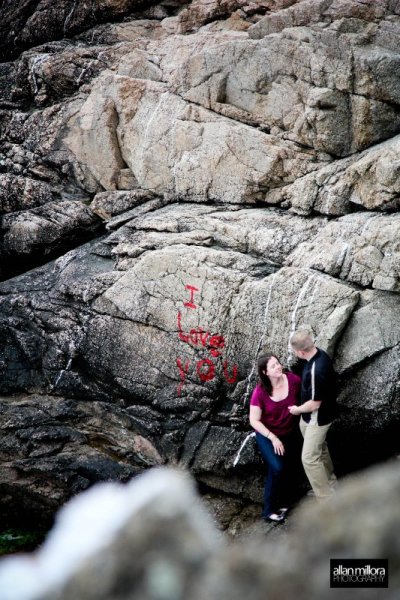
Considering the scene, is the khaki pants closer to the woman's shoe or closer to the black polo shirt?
the black polo shirt

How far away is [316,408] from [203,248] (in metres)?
4.37

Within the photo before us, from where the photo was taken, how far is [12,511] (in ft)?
42.6

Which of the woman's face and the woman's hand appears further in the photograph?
the woman's hand

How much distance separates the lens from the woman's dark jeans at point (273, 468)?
10500 millimetres

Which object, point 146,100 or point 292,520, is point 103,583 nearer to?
point 292,520

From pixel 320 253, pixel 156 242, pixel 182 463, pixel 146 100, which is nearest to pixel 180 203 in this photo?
pixel 156 242

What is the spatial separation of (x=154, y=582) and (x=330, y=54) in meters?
12.4

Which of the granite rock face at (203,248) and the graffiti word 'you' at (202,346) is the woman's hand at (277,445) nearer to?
the granite rock face at (203,248)

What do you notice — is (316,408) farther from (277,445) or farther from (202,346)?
(202,346)
